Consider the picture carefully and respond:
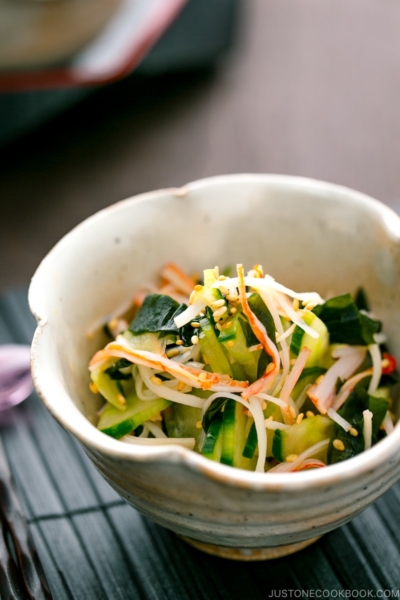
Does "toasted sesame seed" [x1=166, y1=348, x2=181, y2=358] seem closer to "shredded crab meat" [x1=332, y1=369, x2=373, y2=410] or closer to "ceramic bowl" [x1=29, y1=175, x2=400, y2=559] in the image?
"ceramic bowl" [x1=29, y1=175, x2=400, y2=559]

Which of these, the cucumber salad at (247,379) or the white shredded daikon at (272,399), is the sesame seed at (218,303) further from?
the white shredded daikon at (272,399)

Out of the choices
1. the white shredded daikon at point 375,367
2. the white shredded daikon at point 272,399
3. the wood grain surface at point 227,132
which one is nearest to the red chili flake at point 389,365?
the white shredded daikon at point 375,367

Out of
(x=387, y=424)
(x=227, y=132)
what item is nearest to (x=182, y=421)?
(x=387, y=424)

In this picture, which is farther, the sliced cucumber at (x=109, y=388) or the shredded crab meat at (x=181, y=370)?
the sliced cucumber at (x=109, y=388)

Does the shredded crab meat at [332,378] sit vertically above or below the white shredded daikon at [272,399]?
below

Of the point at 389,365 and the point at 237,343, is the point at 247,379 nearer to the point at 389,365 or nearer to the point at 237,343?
the point at 237,343

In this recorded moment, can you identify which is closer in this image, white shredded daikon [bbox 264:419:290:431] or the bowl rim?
the bowl rim

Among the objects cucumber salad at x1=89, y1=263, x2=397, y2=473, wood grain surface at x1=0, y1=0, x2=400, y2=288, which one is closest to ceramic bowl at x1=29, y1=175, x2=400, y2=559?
cucumber salad at x1=89, y1=263, x2=397, y2=473
